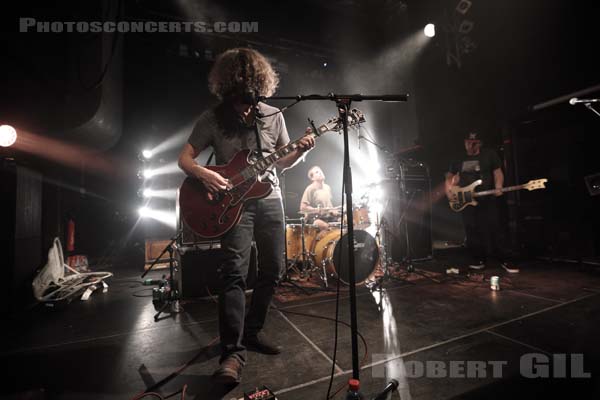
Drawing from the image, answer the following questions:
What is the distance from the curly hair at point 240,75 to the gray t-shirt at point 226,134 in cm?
15

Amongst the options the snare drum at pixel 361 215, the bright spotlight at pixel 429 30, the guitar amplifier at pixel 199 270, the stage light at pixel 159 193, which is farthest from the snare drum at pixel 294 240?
the bright spotlight at pixel 429 30

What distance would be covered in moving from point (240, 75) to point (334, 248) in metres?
2.67

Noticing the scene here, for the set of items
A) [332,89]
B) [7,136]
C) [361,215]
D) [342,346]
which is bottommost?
[342,346]

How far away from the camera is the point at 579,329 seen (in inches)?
85.3

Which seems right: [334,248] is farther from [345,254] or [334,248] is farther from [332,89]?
[332,89]

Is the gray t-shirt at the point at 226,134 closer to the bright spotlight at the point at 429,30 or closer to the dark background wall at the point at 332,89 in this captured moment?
the dark background wall at the point at 332,89

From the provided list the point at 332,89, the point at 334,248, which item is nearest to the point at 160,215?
the point at 334,248

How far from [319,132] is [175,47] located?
21.8ft

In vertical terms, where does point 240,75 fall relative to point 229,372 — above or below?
above

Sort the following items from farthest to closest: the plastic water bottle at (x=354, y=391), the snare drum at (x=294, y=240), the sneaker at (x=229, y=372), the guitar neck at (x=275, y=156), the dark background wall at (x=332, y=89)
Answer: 1. the snare drum at (x=294, y=240)
2. the dark background wall at (x=332, y=89)
3. the guitar neck at (x=275, y=156)
4. the sneaker at (x=229, y=372)
5. the plastic water bottle at (x=354, y=391)

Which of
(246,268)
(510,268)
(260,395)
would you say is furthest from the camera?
(510,268)

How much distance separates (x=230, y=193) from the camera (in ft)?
6.22

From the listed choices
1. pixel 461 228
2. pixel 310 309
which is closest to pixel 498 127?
pixel 461 228

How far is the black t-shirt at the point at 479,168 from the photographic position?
4613 mm
